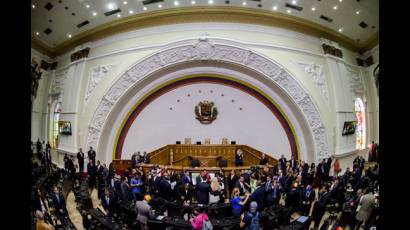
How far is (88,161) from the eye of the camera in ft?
9.00

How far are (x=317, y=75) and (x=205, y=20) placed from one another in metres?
1.32

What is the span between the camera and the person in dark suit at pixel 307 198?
3277 mm

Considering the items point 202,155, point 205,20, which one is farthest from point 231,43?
point 202,155

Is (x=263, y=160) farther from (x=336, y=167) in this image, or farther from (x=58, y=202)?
(x=58, y=202)

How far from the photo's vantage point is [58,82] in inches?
103

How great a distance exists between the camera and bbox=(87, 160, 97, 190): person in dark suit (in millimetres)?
2754

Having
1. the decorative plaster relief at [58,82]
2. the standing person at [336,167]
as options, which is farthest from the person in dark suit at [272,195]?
the decorative plaster relief at [58,82]

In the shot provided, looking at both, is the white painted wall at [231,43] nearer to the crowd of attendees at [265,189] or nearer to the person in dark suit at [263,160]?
the crowd of attendees at [265,189]

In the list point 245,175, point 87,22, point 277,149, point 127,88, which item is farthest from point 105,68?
point 245,175

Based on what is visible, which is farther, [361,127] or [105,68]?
[105,68]

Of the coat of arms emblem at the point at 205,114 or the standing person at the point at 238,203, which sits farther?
the standing person at the point at 238,203

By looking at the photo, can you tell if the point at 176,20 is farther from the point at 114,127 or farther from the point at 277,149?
the point at 277,149

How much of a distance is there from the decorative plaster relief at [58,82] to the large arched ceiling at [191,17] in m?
0.20
